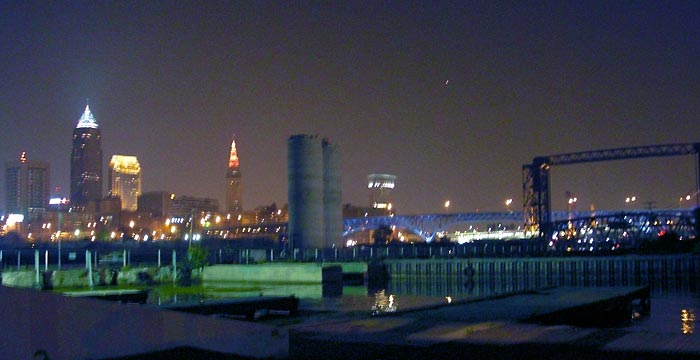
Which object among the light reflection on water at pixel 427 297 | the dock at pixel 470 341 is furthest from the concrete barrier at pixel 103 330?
the light reflection on water at pixel 427 297

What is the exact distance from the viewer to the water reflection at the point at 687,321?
30686mm

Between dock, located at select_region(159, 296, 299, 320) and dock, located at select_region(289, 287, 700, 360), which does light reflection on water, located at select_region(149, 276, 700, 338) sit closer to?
dock, located at select_region(159, 296, 299, 320)

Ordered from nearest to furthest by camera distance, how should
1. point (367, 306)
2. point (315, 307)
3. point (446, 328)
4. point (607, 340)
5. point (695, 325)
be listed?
point (607, 340), point (446, 328), point (695, 325), point (315, 307), point (367, 306)

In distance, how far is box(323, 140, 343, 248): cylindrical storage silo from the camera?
105 m

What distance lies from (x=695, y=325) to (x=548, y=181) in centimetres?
8768

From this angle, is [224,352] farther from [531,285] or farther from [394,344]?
[531,285]

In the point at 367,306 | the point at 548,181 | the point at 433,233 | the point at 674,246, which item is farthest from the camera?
the point at 433,233

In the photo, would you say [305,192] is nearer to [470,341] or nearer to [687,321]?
[687,321]

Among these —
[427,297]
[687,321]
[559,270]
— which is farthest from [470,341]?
[559,270]

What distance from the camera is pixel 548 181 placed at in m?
119

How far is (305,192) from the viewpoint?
324 feet

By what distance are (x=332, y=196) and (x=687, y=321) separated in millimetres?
73658

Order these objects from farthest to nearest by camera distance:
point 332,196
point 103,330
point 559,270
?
point 332,196
point 559,270
point 103,330

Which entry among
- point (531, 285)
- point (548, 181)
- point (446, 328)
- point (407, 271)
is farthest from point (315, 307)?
point (548, 181)
